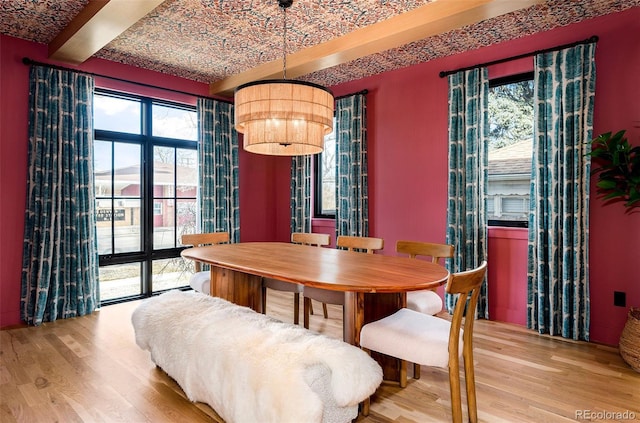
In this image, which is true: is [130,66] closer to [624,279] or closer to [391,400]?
[391,400]

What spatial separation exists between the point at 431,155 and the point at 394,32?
1396 mm

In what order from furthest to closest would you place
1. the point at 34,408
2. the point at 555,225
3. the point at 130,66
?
the point at 130,66, the point at 555,225, the point at 34,408

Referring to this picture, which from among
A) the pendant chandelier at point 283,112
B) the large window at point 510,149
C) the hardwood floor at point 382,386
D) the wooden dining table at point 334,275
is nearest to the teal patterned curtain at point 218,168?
the wooden dining table at point 334,275

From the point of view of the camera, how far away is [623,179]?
9.23ft

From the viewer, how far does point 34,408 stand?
203 cm

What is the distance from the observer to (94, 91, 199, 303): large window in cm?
400

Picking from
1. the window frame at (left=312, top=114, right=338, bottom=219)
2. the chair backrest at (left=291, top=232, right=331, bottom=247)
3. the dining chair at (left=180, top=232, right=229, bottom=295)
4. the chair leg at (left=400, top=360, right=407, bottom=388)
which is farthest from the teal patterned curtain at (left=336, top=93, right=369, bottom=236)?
the chair leg at (left=400, top=360, right=407, bottom=388)

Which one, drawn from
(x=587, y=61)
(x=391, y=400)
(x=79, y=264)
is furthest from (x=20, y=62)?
(x=587, y=61)

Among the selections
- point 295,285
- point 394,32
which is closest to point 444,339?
point 295,285

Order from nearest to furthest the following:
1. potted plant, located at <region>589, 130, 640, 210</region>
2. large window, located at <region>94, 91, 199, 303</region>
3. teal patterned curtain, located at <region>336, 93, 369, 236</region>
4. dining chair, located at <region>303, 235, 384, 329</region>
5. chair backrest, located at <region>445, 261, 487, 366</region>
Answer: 1. chair backrest, located at <region>445, 261, 487, 366</region>
2. dining chair, located at <region>303, 235, 384, 329</region>
3. potted plant, located at <region>589, 130, 640, 210</region>
4. large window, located at <region>94, 91, 199, 303</region>
5. teal patterned curtain, located at <region>336, 93, 369, 236</region>

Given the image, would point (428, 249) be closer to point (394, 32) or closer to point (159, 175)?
point (394, 32)

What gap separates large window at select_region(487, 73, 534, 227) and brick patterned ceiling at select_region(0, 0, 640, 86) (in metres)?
0.48

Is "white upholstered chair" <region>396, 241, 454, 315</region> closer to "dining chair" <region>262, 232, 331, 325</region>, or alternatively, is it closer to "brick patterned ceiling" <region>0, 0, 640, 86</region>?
"dining chair" <region>262, 232, 331, 325</region>

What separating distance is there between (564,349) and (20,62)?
5183mm
